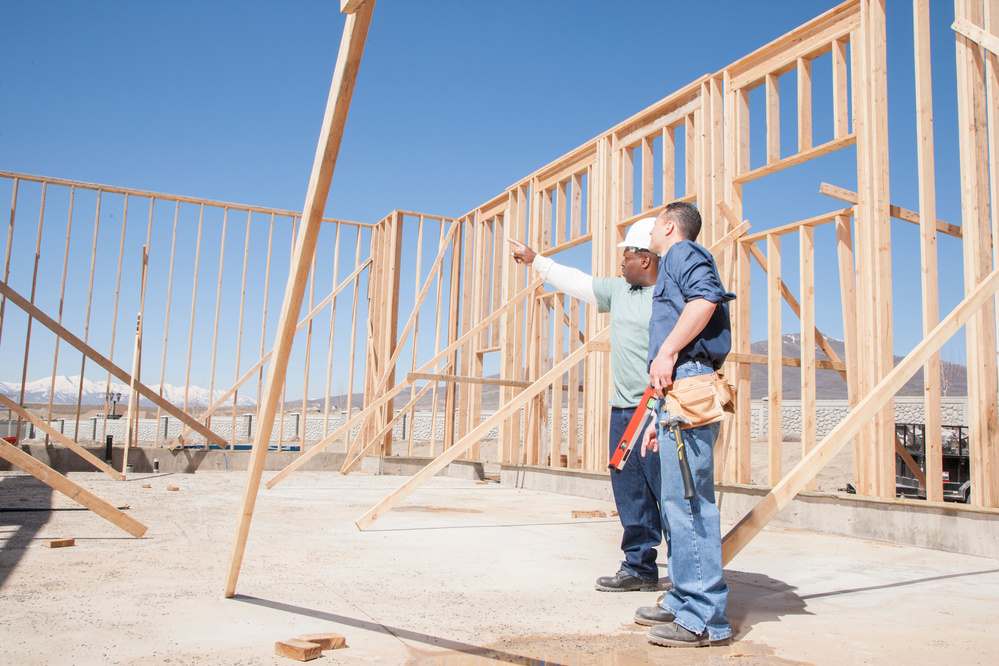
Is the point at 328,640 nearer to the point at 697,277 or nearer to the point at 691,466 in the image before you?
the point at 691,466

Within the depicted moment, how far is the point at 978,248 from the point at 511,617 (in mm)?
3813

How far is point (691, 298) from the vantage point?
2.21m

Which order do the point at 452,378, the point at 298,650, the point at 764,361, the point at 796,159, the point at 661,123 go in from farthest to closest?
the point at 452,378, the point at 661,123, the point at 764,361, the point at 796,159, the point at 298,650

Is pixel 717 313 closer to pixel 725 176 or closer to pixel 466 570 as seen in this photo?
pixel 466 570

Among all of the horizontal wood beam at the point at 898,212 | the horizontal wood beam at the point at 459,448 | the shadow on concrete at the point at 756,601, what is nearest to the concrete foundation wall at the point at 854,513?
the shadow on concrete at the point at 756,601

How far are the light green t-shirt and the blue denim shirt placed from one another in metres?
0.46

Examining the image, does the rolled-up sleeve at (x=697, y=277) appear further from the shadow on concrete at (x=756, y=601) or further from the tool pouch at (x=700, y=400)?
the shadow on concrete at (x=756, y=601)

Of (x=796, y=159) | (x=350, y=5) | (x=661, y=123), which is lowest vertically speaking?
(x=350, y=5)

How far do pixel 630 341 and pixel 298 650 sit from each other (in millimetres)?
1730

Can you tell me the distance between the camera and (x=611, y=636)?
2.18 metres

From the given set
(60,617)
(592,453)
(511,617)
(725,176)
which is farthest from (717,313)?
(592,453)

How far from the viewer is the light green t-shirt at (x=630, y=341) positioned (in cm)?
285

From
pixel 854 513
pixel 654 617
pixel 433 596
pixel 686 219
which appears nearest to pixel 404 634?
pixel 433 596

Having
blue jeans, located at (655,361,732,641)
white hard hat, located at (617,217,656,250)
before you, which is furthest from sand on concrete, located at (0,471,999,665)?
white hard hat, located at (617,217,656,250)
